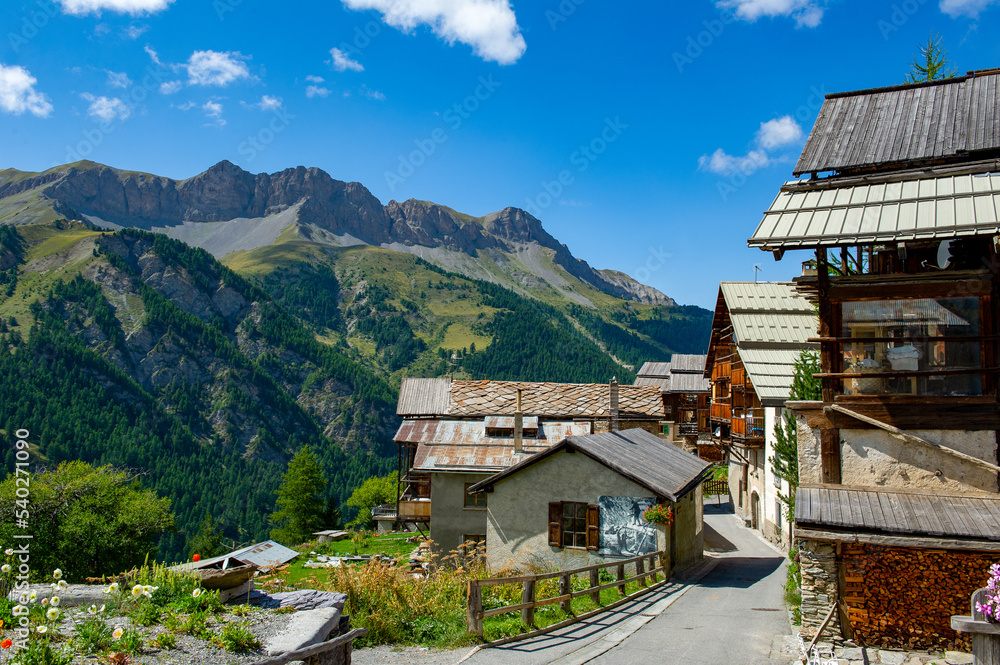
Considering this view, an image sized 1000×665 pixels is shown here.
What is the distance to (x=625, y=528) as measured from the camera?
2002 centimetres

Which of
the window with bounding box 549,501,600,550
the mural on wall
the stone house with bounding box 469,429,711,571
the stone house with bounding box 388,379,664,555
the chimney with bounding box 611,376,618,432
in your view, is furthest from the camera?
the chimney with bounding box 611,376,618,432

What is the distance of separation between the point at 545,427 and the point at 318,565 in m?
16.2

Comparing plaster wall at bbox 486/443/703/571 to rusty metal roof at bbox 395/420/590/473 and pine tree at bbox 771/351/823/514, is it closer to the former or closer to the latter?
pine tree at bbox 771/351/823/514

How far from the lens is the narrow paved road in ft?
37.3

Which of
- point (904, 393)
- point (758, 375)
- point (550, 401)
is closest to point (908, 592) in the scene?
point (904, 393)

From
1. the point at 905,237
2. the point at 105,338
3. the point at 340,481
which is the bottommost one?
the point at 340,481

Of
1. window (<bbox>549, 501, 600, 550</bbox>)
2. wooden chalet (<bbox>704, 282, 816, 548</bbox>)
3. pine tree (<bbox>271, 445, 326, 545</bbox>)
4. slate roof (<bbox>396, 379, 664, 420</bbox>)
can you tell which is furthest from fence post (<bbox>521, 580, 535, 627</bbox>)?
pine tree (<bbox>271, 445, 326, 545</bbox>)

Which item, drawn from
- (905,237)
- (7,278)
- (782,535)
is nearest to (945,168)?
(905,237)

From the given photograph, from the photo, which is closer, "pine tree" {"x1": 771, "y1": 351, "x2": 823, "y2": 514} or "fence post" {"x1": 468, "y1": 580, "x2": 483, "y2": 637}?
"fence post" {"x1": 468, "y1": 580, "x2": 483, "y2": 637}

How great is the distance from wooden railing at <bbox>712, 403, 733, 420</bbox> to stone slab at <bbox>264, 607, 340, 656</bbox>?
26.4 meters

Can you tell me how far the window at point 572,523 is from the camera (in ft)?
66.8

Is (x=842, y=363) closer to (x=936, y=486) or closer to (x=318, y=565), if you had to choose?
(x=936, y=486)

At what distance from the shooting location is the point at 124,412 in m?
155

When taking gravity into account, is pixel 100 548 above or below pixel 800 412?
below
